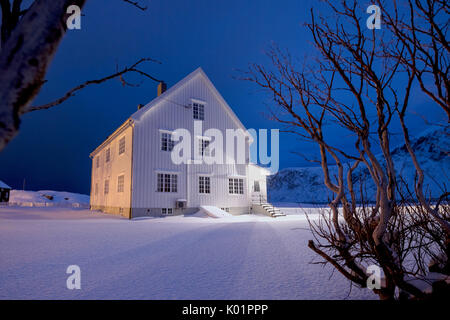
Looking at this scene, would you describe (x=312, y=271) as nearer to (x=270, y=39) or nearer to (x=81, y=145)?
(x=270, y=39)

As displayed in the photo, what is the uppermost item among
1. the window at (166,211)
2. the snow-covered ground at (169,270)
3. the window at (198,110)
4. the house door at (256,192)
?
the window at (198,110)

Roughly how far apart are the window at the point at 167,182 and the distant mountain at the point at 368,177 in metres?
57.3

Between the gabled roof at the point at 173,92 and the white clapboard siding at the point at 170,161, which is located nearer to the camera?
the white clapboard siding at the point at 170,161

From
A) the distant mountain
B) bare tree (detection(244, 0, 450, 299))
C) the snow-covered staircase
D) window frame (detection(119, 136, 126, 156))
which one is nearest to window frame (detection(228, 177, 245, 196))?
the snow-covered staircase

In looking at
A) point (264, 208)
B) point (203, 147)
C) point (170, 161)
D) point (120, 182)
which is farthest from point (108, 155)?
point (264, 208)

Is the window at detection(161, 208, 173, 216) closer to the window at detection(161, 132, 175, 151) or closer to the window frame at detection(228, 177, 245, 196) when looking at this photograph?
the window at detection(161, 132, 175, 151)

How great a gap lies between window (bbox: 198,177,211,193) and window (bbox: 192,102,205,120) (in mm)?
5049

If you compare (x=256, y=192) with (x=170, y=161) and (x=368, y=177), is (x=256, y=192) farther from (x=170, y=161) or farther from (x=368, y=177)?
(x=368, y=177)

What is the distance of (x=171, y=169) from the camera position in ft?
61.7

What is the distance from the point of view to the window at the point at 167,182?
1833cm

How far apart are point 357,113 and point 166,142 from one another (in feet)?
55.8

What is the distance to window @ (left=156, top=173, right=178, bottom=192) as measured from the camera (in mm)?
18328

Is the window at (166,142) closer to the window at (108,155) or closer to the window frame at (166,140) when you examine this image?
the window frame at (166,140)

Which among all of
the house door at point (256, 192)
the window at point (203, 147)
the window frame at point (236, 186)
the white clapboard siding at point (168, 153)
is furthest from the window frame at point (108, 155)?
the house door at point (256, 192)
